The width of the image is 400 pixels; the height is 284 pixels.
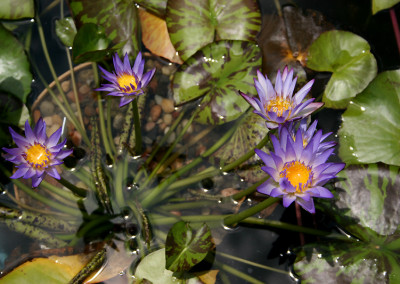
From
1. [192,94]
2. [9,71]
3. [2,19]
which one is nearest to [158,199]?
[192,94]

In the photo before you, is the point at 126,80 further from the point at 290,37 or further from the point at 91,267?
the point at 290,37

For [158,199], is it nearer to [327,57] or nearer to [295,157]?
[295,157]

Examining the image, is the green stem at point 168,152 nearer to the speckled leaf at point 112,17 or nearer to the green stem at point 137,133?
the green stem at point 137,133

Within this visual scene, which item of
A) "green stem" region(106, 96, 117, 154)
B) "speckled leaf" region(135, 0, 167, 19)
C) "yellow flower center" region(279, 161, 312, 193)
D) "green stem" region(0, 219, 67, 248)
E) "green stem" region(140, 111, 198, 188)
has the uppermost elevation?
"speckled leaf" region(135, 0, 167, 19)

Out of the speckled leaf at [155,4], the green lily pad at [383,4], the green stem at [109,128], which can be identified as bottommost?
the green stem at [109,128]

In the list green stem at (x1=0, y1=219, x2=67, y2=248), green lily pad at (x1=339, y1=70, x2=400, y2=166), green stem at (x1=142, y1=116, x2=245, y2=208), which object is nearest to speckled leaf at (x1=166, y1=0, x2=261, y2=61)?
green stem at (x1=142, y1=116, x2=245, y2=208)

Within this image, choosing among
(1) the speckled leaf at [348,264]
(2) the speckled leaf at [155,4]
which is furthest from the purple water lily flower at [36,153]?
(1) the speckled leaf at [348,264]

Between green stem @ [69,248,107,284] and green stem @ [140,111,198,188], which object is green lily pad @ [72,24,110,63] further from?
green stem @ [69,248,107,284]
